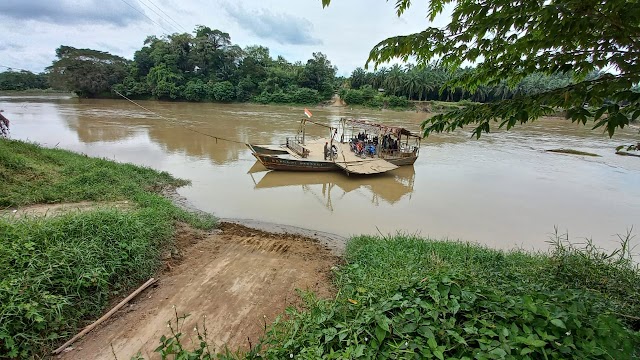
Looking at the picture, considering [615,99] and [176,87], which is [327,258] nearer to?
[615,99]

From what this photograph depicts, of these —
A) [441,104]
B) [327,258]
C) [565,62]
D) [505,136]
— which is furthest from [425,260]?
[441,104]

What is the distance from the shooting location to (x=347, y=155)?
1506 centimetres

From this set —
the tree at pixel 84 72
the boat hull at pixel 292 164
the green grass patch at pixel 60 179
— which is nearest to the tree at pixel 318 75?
the tree at pixel 84 72

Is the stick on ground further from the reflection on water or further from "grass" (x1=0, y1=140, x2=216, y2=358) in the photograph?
the reflection on water

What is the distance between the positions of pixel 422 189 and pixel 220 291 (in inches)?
395

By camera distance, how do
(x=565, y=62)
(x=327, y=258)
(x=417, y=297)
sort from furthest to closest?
(x=327, y=258) → (x=417, y=297) → (x=565, y=62)

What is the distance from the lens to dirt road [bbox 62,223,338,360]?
3791mm

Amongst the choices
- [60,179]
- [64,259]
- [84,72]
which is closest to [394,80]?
[84,72]

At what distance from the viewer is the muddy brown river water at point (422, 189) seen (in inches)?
366

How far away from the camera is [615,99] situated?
6.34ft

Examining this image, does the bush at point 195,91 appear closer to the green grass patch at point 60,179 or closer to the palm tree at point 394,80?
the palm tree at point 394,80

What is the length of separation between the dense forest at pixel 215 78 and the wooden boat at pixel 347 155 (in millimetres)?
40269

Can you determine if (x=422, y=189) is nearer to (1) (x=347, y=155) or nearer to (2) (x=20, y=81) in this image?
(1) (x=347, y=155)

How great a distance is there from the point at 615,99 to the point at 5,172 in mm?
11313
